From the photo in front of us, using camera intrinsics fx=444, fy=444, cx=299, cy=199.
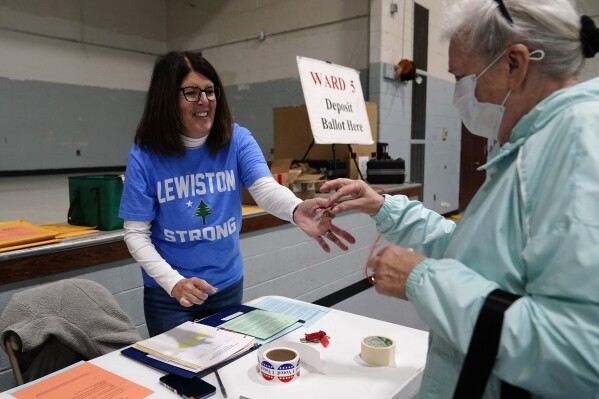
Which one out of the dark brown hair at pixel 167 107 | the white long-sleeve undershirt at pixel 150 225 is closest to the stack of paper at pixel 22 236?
the white long-sleeve undershirt at pixel 150 225

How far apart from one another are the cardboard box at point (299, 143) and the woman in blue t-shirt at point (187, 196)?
2.27 m

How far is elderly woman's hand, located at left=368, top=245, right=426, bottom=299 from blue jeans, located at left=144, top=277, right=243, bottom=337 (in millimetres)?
884

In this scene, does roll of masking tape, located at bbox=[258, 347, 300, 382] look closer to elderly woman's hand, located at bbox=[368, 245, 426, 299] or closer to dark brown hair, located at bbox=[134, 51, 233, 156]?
elderly woman's hand, located at bbox=[368, 245, 426, 299]

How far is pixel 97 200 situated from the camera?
2229 millimetres

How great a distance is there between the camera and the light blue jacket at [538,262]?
64 cm

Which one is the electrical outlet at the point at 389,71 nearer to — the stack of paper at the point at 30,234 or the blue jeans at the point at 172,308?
the stack of paper at the point at 30,234

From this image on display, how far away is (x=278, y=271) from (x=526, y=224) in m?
2.49

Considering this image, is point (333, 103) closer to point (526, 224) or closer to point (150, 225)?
point (150, 225)

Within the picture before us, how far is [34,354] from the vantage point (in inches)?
56.1

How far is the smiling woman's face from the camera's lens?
157 centimetres

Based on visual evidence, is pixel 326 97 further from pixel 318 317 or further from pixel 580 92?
pixel 580 92

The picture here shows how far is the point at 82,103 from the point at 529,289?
7.15m

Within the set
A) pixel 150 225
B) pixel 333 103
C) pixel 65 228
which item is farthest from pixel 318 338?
pixel 333 103

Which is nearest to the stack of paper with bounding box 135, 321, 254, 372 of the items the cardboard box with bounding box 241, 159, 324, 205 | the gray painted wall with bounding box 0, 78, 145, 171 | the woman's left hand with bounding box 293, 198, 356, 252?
the woman's left hand with bounding box 293, 198, 356, 252
